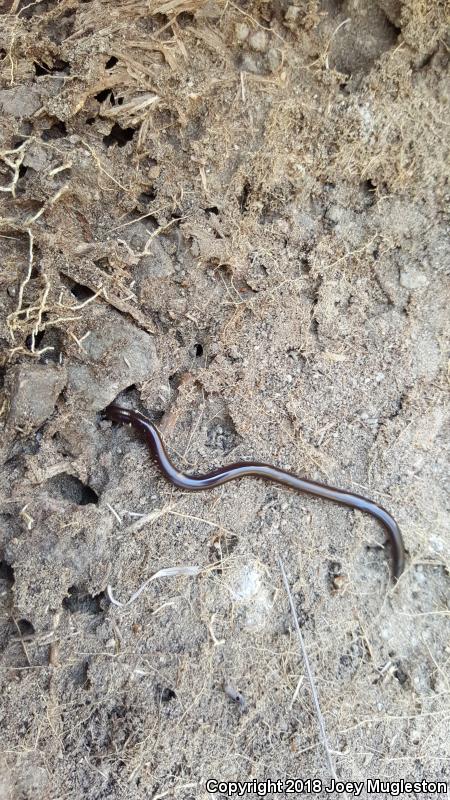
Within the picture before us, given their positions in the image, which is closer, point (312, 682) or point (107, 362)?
point (312, 682)

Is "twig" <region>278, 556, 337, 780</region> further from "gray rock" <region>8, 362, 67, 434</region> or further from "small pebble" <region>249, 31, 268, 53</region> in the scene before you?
"small pebble" <region>249, 31, 268, 53</region>

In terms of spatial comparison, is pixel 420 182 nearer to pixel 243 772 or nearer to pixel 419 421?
pixel 419 421

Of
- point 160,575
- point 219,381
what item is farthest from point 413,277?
point 160,575

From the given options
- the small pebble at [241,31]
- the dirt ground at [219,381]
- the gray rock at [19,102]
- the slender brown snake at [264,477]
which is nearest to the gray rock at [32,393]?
the dirt ground at [219,381]

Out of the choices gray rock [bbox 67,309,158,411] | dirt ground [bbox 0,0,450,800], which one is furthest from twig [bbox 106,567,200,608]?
gray rock [bbox 67,309,158,411]

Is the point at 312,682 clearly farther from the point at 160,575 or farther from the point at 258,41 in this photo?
the point at 258,41

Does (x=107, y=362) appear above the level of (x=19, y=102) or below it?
below

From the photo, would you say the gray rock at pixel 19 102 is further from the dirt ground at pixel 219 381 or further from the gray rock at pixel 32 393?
the gray rock at pixel 32 393
